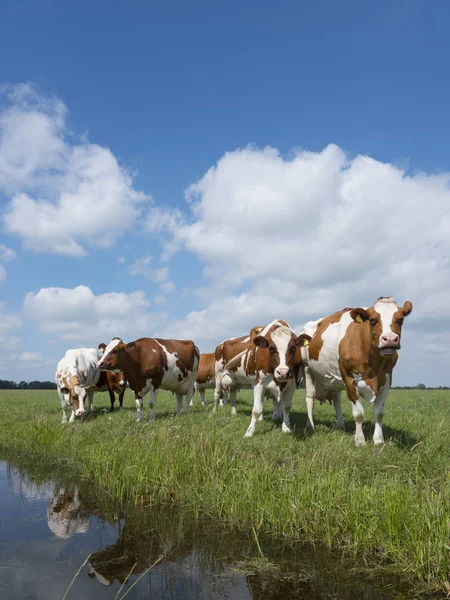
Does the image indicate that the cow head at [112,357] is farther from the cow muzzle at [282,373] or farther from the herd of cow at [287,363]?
the cow muzzle at [282,373]

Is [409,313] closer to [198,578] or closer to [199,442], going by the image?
[199,442]

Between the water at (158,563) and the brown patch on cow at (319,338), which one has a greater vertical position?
the brown patch on cow at (319,338)

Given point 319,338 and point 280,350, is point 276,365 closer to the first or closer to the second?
point 280,350

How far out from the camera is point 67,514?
6719 millimetres

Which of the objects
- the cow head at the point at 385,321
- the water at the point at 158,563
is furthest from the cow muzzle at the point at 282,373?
the water at the point at 158,563

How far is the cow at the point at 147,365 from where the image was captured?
13.9 meters

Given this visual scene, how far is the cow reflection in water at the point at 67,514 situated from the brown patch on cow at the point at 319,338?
567 centimetres

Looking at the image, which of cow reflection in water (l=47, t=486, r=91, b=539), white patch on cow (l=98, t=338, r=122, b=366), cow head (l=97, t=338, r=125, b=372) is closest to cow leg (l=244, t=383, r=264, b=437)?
cow reflection in water (l=47, t=486, r=91, b=539)

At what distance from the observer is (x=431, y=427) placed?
10.7m

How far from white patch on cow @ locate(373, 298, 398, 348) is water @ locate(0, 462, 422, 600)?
4002mm

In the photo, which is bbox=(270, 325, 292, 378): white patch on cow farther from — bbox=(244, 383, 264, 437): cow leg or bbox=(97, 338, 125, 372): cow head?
bbox=(97, 338, 125, 372): cow head

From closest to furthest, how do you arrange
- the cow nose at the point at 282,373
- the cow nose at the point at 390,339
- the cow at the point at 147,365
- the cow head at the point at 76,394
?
→ the cow nose at the point at 390,339 → the cow nose at the point at 282,373 → the cow at the point at 147,365 → the cow head at the point at 76,394

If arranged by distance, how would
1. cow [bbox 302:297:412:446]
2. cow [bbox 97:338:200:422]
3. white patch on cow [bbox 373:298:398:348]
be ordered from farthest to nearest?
cow [bbox 97:338:200:422], cow [bbox 302:297:412:446], white patch on cow [bbox 373:298:398:348]

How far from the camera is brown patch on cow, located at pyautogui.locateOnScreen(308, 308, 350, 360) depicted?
10547mm
